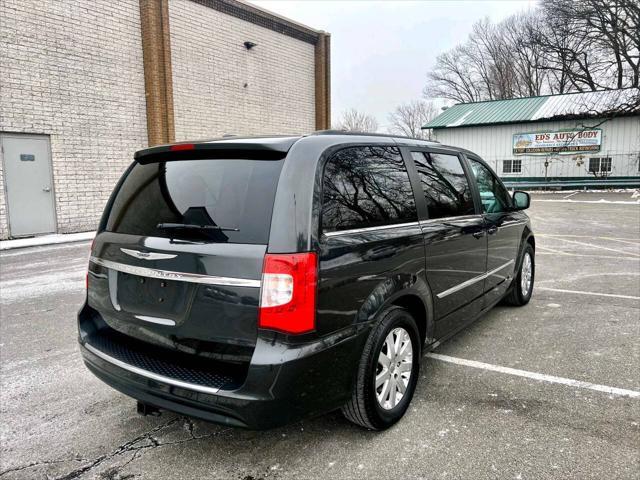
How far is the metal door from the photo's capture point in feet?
41.1

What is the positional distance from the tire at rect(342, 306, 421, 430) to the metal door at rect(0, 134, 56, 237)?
12820 mm

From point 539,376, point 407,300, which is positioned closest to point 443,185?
point 407,300

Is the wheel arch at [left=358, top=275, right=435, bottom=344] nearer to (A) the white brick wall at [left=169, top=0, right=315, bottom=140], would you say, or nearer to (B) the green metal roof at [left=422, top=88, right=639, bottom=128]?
(A) the white brick wall at [left=169, top=0, right=315, bottom=140]

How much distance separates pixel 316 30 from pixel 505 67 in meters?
39.4

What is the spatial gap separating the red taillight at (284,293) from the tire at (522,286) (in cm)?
377

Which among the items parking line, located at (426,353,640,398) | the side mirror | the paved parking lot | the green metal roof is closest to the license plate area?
the paved parking lot

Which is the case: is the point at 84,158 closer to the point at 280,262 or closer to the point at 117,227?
the point at 117,227

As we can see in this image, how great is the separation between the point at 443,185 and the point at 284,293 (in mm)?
1996

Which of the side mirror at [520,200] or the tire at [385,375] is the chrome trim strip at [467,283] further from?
the side mirror at [520,200]

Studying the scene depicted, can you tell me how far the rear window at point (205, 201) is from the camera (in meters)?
2.40

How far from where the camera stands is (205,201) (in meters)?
2.57

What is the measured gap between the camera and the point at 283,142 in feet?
8.39

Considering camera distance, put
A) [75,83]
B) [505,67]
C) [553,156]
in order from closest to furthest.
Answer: [75,83], [553,156], [505,67]

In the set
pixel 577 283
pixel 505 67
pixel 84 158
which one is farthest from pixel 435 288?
pixel 505 67
